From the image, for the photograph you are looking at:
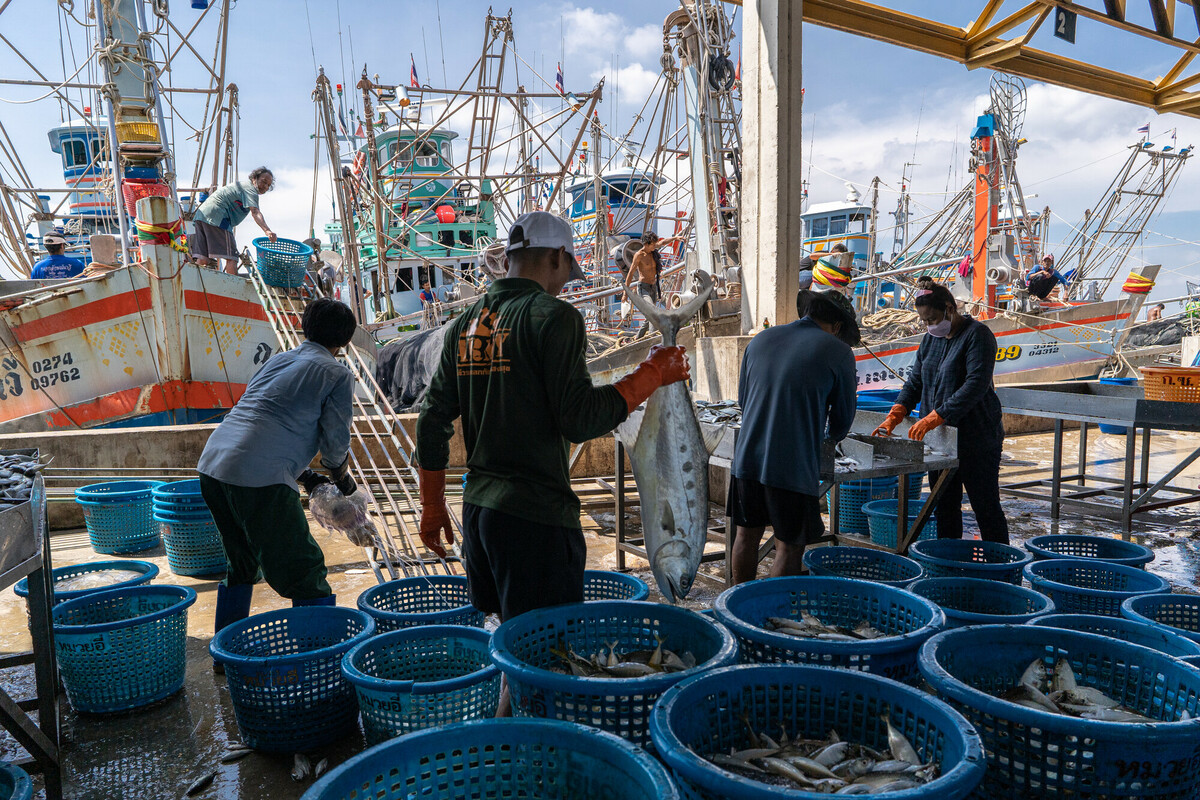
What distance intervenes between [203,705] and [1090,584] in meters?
3.97

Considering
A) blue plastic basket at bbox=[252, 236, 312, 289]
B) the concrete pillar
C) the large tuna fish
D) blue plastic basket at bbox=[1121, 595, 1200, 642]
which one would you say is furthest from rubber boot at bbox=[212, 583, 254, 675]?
blue plastic basket at bbox=[252, 236, 312, 289]

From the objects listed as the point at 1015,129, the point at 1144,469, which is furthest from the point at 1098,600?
the point at 1015,129

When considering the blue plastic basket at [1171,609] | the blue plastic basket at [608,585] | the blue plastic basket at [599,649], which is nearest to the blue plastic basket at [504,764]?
the blue plastic basket at [599,649]

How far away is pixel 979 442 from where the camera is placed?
426 centimetres

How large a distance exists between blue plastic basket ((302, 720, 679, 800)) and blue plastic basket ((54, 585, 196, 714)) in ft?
6.78

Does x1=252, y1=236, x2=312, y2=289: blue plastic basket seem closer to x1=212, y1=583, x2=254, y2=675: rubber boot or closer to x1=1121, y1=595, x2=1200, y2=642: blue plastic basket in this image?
x1=212, y1=583, x2=254, y2=675: rubber boot

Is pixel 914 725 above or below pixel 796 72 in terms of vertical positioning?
below

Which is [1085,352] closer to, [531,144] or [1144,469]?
[1144,469]

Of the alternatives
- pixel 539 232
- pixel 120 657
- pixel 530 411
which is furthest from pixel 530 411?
pixel 120 657

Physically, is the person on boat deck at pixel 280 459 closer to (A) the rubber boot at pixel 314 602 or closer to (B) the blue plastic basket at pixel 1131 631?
(A) the rubber boot at pixel 314 602

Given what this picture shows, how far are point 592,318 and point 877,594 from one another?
1448cm

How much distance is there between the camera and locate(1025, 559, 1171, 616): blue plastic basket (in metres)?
2.82

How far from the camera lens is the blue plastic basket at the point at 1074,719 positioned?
4.87 ft

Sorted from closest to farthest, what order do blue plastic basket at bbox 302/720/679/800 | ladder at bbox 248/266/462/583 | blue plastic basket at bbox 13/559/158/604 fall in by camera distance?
1. blue plastic basket at bbox 302/720/679/800
2. blue plastic basket at bbox 13/559/158/604
3. ladder at bbox 248/266/462/583
